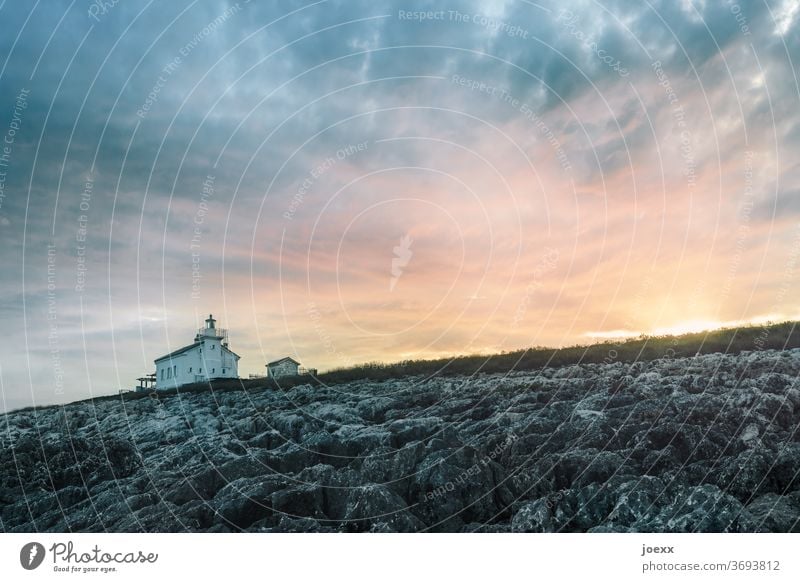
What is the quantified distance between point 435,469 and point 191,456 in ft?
33.1

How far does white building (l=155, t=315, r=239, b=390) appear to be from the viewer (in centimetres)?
6562

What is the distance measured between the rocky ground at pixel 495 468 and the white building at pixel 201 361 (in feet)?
143

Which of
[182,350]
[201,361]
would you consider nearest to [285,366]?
[201,361]

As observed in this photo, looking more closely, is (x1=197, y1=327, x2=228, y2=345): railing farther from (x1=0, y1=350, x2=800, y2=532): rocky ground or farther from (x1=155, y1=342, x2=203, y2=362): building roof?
(x1=0, y1=350, x2=800, y2=532): rocky ground

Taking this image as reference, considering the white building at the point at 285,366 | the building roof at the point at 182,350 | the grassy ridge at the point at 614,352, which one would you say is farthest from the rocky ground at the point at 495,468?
the building roof at the point at 182,350
